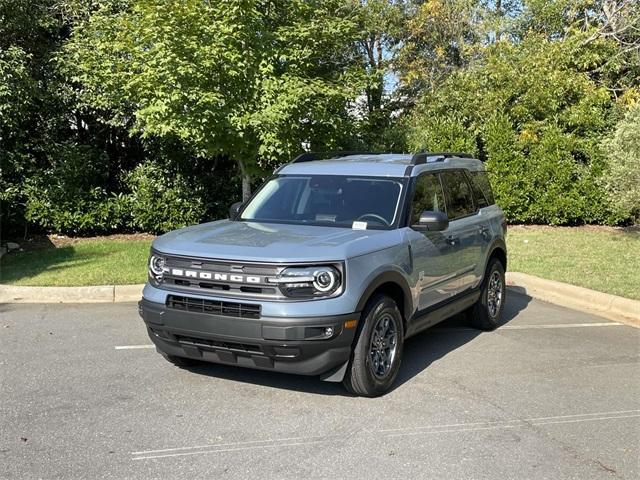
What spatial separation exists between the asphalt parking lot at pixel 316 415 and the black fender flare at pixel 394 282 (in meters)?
0.61

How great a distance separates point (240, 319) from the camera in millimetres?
4570

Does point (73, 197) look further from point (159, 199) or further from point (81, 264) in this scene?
point (81, 264)

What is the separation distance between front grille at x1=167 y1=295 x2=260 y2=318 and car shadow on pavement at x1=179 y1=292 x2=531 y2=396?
85 centimetres

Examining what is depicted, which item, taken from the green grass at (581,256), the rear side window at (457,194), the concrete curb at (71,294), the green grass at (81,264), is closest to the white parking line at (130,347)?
the concrete curb at (71,294)

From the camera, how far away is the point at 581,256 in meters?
11.4

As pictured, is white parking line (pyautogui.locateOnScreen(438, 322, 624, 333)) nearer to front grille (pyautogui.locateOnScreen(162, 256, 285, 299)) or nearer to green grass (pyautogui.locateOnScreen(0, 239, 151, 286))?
front grille (pyautogui.locateOnScreen(162, 256, 285, 299))

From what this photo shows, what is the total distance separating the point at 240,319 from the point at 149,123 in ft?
21.8

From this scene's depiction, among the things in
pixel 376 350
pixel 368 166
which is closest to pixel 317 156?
pixel 368 166

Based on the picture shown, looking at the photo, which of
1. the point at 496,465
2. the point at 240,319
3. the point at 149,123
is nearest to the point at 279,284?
the point at 240,319

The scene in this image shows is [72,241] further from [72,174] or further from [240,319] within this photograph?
[240,319]

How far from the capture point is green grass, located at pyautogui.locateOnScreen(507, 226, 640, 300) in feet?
30.7

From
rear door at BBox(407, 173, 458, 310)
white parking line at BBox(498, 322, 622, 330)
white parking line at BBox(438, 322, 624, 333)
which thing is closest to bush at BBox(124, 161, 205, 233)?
white parking line at BBox(438, 322, 624, 333)

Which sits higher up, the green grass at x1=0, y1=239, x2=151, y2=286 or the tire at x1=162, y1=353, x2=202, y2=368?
the green grass at x1=0, y1=239, x2=151, y2=286

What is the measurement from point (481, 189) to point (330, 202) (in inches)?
93.3
